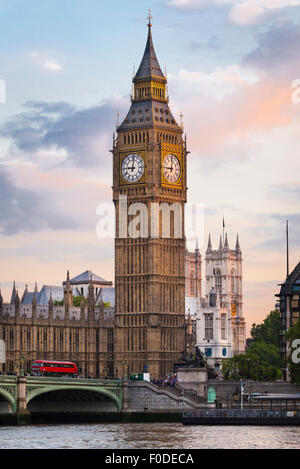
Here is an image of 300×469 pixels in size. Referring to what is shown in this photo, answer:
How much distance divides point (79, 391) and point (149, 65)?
3953cm

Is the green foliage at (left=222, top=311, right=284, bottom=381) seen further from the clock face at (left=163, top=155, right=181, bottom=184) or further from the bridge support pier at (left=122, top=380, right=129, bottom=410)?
the clock face at (left=163, top=155, right=181, bottom=184)

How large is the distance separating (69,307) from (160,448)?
62695mm

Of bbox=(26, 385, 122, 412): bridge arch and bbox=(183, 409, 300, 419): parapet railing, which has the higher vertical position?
bbox=(26, 385, 122, 412): bridge arch

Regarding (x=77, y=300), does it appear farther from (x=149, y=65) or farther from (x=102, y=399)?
(x=102, y=399)

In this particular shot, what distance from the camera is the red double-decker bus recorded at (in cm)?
13338

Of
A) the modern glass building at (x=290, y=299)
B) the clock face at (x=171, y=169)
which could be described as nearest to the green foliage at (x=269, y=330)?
the modern glass building at (x=290, y=299)

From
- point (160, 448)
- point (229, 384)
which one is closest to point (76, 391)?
point (229, 384)

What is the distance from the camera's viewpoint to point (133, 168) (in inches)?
5861

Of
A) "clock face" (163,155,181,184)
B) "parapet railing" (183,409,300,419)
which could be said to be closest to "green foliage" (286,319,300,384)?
"parapet railing" (183,409,300,419)

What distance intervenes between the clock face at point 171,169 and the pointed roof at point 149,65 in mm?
8306

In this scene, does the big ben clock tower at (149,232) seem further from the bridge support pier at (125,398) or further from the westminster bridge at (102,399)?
the bridge support pier at (125,398)

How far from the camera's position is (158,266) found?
148000 millimetres

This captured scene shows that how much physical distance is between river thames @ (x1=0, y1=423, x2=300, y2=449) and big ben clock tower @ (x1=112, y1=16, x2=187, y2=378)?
30.7 meters
